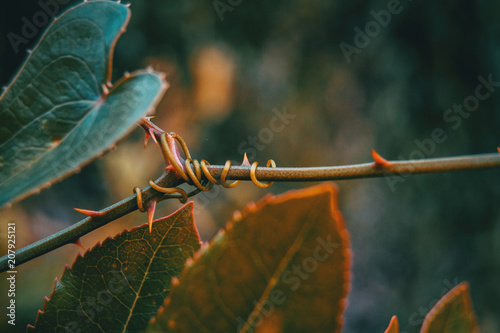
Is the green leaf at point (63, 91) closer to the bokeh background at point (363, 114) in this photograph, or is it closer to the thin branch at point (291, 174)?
the thin branch at point (291, 174)

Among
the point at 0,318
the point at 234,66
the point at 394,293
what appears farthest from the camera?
the point at 394,293

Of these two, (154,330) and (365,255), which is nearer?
(154,330)

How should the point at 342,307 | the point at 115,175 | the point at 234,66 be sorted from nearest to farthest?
the point at 342,307, the point at 115,175, the point at 234,66

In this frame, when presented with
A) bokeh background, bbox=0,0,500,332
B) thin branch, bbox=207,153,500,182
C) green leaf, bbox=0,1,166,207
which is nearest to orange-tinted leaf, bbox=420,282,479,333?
thin branch, bbox=207,153,500,182

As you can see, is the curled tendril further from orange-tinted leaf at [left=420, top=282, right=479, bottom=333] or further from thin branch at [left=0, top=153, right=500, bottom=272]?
orange-tinted leaf at [left=420, top=282, right=479, bottom=333]

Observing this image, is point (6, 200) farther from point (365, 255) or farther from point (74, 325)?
point (365, 255)

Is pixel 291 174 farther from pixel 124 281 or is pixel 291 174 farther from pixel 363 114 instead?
pixel 363 114

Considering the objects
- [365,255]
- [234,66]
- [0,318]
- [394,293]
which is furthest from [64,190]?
[394,293]
